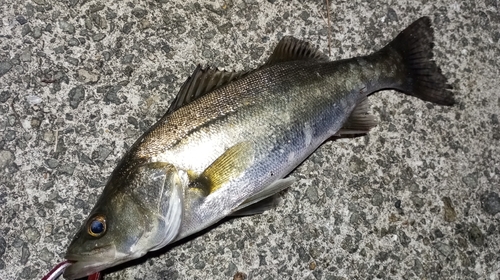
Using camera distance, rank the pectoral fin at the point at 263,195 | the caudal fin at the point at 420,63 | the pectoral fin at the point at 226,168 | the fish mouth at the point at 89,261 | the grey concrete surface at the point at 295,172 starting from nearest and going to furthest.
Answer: the fish mouth at the point at 89,261, the pectoral fin at the point at 226,168, the pectoral fin at the point at 263,195, the grey concrete surface at the point at 295,172, the caudal fin at the point at 420,63

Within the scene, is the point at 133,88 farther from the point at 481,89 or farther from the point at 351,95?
the point at 481,89

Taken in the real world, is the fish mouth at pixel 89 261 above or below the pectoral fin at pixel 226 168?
below

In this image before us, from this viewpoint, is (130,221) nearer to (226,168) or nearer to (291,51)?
(226,168)

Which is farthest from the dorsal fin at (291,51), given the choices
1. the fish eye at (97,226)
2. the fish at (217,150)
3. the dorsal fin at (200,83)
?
the fish eye at (97,226)

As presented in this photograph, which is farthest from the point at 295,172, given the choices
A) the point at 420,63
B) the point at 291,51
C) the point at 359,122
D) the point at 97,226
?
the point at 97,226

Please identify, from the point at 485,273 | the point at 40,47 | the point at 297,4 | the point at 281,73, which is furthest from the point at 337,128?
the point at 40,47

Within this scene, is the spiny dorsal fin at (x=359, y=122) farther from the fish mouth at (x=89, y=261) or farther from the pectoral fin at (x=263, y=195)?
the fish mouth at (x=89, y=261)
